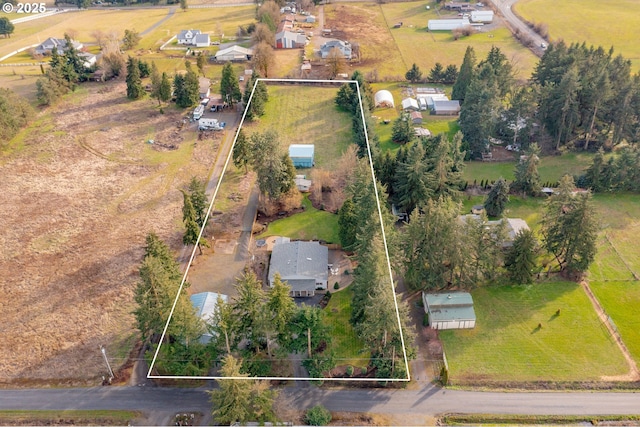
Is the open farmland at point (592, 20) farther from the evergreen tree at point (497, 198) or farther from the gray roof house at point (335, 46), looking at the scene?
the evergreen tree at point (497, 198)

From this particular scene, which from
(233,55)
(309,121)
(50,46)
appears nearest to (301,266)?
(309,121)

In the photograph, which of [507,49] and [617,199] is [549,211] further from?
[507,49]

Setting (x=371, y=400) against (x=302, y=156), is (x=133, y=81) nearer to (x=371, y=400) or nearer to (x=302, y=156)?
(x=302, y=156)

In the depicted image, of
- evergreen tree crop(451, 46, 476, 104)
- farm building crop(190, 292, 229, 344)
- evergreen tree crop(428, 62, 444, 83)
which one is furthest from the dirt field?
evergreen tree crop(428, 62, 444, 83)

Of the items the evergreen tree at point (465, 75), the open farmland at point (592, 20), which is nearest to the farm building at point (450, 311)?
the evergreen tree at point (465, 75)

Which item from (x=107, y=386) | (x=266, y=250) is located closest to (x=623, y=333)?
(x=266, y=250)

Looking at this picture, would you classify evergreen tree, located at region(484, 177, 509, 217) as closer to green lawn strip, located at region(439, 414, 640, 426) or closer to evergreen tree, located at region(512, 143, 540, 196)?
evergreen tree, located at region(512, 143, 540, 196)

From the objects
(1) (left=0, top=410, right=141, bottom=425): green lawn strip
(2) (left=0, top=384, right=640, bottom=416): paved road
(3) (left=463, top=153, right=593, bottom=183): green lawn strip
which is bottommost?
(1) (left=0, top=410, right=141, bottom=425): green lawn strip
